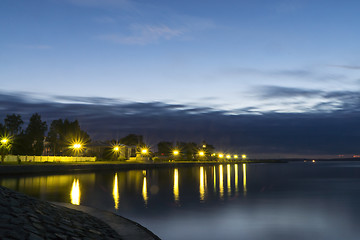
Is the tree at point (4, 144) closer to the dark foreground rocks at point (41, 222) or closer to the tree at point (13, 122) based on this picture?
the tree at point (13, 122)

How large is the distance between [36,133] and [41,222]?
110557 mm

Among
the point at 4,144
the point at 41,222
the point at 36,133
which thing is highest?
A: the point at 36,133

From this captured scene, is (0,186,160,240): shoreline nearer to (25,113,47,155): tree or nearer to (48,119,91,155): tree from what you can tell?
(25,113,47,155): tree

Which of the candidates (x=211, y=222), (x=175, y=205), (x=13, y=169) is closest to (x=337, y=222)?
(x=211, y=222)

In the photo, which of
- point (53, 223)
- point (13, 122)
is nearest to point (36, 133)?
point (13, 122)

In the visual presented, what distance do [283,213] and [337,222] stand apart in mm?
3609

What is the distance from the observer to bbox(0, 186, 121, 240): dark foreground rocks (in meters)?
10.3

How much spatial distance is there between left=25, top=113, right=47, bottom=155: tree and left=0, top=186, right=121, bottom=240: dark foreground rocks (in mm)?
99026

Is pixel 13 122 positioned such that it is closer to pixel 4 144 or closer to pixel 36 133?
pixel 36 133

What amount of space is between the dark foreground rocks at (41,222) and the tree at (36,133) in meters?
99.0

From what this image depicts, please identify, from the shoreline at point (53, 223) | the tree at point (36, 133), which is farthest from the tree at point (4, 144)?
the shoreline at point (53, 223)

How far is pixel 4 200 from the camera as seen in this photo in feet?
42.6

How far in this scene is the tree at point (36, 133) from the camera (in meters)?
107

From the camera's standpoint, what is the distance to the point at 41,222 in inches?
470
